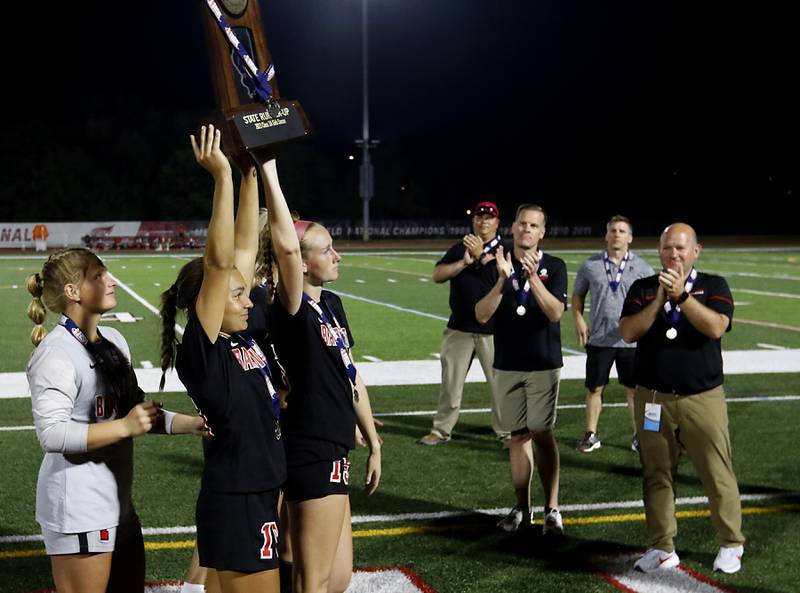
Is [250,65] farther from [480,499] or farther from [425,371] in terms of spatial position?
[425,371]

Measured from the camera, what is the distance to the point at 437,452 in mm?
7836

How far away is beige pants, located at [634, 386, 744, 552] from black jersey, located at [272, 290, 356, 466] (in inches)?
84.6

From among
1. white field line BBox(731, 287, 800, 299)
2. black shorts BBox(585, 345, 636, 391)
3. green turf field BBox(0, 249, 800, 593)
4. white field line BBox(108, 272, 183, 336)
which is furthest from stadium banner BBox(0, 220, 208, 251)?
black shorts BBox(585, 345, 636, 391)

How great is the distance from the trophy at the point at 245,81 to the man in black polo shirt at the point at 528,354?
3.12m

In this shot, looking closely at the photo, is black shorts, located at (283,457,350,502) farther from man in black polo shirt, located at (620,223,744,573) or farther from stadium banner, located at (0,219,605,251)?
stadium banner, located at (0,219,605,251)

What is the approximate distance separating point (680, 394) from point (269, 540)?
9.30 ft

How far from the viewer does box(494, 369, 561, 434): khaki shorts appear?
5867 mm

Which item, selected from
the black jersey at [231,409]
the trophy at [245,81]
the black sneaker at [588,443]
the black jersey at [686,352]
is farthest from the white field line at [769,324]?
the trophy at [245,81]

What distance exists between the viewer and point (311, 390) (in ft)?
12.2

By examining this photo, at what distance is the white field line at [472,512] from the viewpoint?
5.69 meters

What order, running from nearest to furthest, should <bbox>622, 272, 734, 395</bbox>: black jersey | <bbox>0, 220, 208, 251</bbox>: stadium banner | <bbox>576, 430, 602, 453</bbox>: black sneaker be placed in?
1. <bbox>622, 272, 734, 395</bbox>: black jersey
2. <bbox>576, 430, 602, 453</bbox>: black sneaker
3. <bbox>0, 220, 208, 251</bbox>: stadium banner

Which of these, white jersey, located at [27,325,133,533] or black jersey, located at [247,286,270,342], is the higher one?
black jersey, located at [247,286,270,342]

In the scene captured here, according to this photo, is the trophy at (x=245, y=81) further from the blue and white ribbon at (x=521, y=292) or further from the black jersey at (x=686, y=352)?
the blue and white ribbon at (x=521, y=292)

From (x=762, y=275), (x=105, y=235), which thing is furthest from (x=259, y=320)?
(x=105, y=235)
